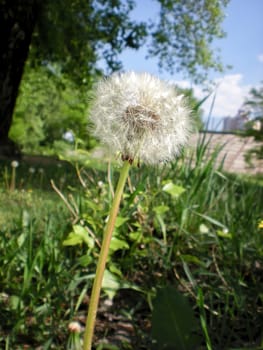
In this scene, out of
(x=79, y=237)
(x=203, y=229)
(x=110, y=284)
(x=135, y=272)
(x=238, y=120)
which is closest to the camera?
(x=110, y=284)

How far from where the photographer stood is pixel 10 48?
27.4 ft

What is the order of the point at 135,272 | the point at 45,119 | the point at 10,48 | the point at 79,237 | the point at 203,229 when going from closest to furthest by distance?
the point at 79,237
the point at 135,272
the point at 203,229
the point at 10,48
the point at 45,119

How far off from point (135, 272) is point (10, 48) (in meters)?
7.41

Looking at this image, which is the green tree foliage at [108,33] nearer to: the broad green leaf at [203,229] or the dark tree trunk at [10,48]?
the dark tree trunk at [10,48]

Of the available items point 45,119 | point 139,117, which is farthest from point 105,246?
point 45,119

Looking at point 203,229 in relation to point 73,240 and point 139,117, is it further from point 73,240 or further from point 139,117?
point 139,117

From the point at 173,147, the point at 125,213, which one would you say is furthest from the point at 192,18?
the point at 173,147

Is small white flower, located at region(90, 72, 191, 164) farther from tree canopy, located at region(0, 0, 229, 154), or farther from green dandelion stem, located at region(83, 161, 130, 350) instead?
tree canopy, located at region(0, 0, 229, 154)

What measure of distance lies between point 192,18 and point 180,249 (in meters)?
13.0

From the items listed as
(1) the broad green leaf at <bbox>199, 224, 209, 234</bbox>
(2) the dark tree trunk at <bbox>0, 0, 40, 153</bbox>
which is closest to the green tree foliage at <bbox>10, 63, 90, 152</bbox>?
(2) the dark tree trunk at <bbox>0, 0, 40, 153</bbox>

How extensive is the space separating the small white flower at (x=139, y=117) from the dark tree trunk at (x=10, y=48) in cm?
748

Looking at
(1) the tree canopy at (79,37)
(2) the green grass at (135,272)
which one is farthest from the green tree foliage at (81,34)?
(2) the green grass at (135,272)

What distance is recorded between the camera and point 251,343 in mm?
1451

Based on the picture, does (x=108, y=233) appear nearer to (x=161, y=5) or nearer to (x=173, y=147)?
(x=173, y=147)
